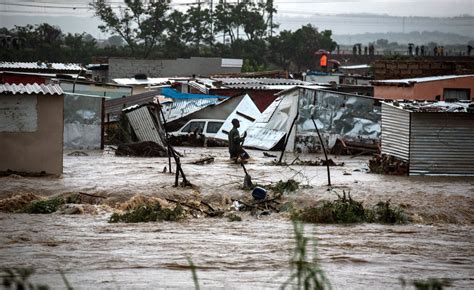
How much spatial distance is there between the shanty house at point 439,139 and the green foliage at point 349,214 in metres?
5.65

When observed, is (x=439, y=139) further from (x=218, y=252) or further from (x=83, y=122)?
(x=83, y=122)

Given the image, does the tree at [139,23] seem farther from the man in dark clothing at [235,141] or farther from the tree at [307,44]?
the man in dark clothing at [235,141]

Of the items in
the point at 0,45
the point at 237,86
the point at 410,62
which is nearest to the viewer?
the point at 410,62

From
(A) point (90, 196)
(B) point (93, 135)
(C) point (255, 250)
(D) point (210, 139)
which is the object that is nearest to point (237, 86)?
(D) point (210, 139)

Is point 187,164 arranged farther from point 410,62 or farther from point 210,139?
point 410,62

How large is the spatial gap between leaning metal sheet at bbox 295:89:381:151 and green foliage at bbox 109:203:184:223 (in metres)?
13.9

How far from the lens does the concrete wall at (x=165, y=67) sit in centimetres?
5212

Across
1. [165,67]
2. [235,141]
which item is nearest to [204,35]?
[165,67]

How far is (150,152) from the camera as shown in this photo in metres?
27.6

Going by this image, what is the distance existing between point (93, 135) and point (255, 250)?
55.2 ft

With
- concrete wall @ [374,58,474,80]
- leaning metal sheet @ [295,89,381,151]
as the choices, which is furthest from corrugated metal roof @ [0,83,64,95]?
concrete wall @ [374,58,474,80]

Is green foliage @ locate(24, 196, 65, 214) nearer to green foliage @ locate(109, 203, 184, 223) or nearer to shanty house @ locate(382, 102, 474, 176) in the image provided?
green foliage @ locate(109, 203, 184, 223)

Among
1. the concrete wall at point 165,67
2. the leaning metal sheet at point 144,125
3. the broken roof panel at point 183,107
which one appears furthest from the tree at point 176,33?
the leaning metal sheet at point 144,125

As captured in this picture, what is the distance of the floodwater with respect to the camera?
1143 cm
